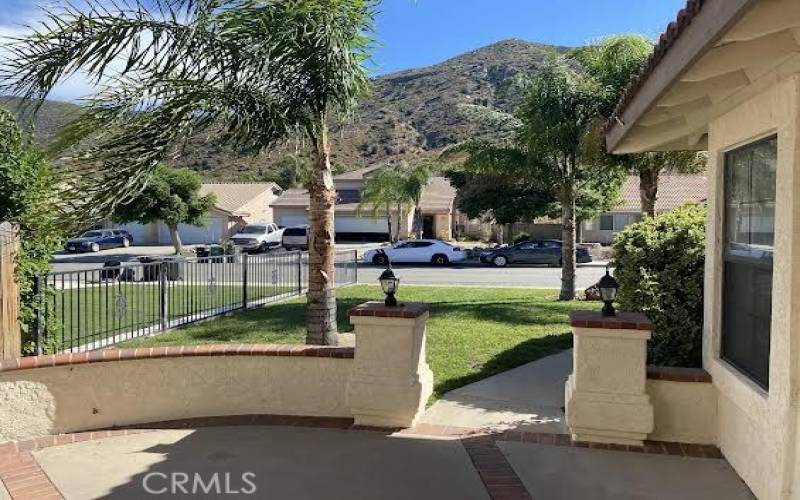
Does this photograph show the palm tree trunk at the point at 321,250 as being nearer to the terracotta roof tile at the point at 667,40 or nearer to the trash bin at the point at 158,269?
the trash bin at the point at 158,269

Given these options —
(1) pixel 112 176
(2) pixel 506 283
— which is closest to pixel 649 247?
(1) pixel 112 176

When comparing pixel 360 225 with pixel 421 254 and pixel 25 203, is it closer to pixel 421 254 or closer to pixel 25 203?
pixel 421 254

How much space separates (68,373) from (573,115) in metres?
11.6

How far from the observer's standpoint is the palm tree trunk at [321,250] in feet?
27.0

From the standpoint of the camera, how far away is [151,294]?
1167 centimetres

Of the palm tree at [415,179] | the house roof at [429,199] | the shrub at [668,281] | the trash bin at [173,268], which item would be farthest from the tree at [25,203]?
the house roof at [429,199]

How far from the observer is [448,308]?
13.4m

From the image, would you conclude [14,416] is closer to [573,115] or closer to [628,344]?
[628,344]

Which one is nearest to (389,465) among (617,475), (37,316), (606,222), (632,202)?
(617,475)

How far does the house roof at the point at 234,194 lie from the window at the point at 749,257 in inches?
1750

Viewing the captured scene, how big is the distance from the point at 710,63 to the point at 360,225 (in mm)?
42664

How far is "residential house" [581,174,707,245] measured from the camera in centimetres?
3806

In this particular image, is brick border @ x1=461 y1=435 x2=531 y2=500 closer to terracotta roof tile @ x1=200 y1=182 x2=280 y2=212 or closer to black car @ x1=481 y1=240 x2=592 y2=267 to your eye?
black car @ x1=481 y1=240 x2=592 y2=267

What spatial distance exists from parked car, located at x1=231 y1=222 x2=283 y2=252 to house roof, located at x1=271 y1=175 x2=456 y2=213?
17.2ft
